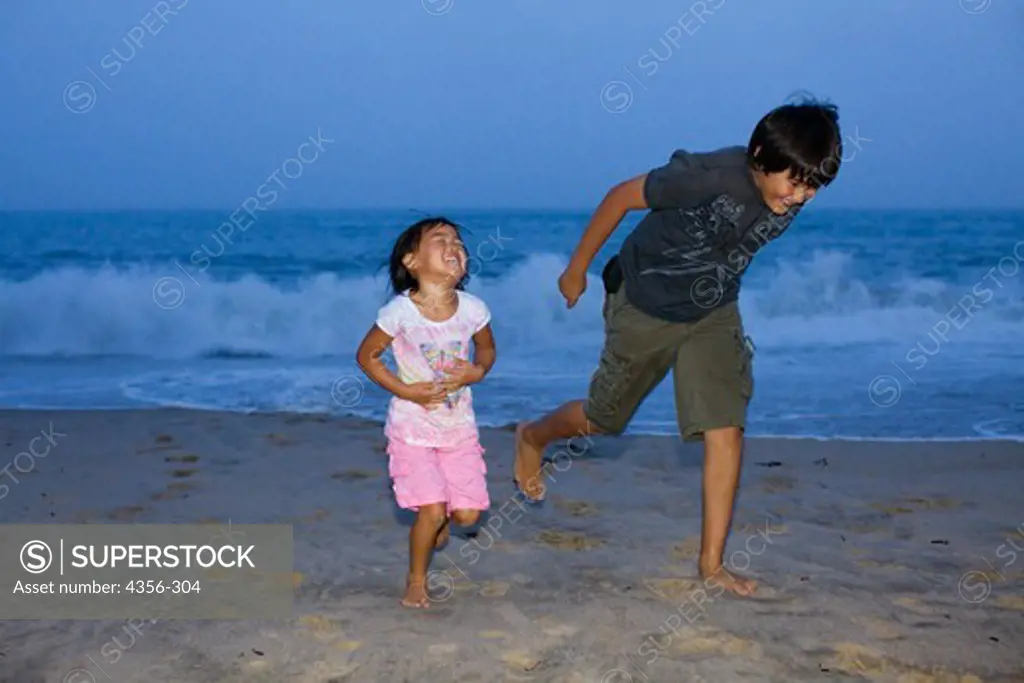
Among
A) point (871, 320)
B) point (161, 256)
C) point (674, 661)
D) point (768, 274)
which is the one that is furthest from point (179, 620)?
point (161, 256)

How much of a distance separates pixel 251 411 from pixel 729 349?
175 inches

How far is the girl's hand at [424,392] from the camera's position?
3.85 meters

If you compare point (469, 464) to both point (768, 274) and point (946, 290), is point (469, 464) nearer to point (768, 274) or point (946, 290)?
point (768, 274)

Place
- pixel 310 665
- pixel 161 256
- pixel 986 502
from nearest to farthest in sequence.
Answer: pixel 310 665 < pixel 986 502 < pixel 161 256

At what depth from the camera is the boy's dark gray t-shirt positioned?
3.85 meters

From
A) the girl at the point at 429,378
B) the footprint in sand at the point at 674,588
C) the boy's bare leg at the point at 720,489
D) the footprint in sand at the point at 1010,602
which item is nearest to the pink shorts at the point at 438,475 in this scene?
the girl at the point at 429,378

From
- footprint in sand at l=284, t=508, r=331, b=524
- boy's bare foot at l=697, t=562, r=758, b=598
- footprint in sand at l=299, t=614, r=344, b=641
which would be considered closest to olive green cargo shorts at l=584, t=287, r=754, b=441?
boy's bare foot at l=697, t=562, r=758, b=598

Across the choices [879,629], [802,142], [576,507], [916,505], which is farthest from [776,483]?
[802,142]

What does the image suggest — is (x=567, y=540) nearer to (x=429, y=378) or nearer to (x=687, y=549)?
(x=687, y=549)

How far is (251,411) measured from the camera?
26.0ft

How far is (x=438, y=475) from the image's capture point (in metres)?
3.92

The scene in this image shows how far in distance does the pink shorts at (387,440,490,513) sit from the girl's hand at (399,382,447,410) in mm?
157

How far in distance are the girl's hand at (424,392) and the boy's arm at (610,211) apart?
1.86 ft

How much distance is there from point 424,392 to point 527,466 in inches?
50.6
